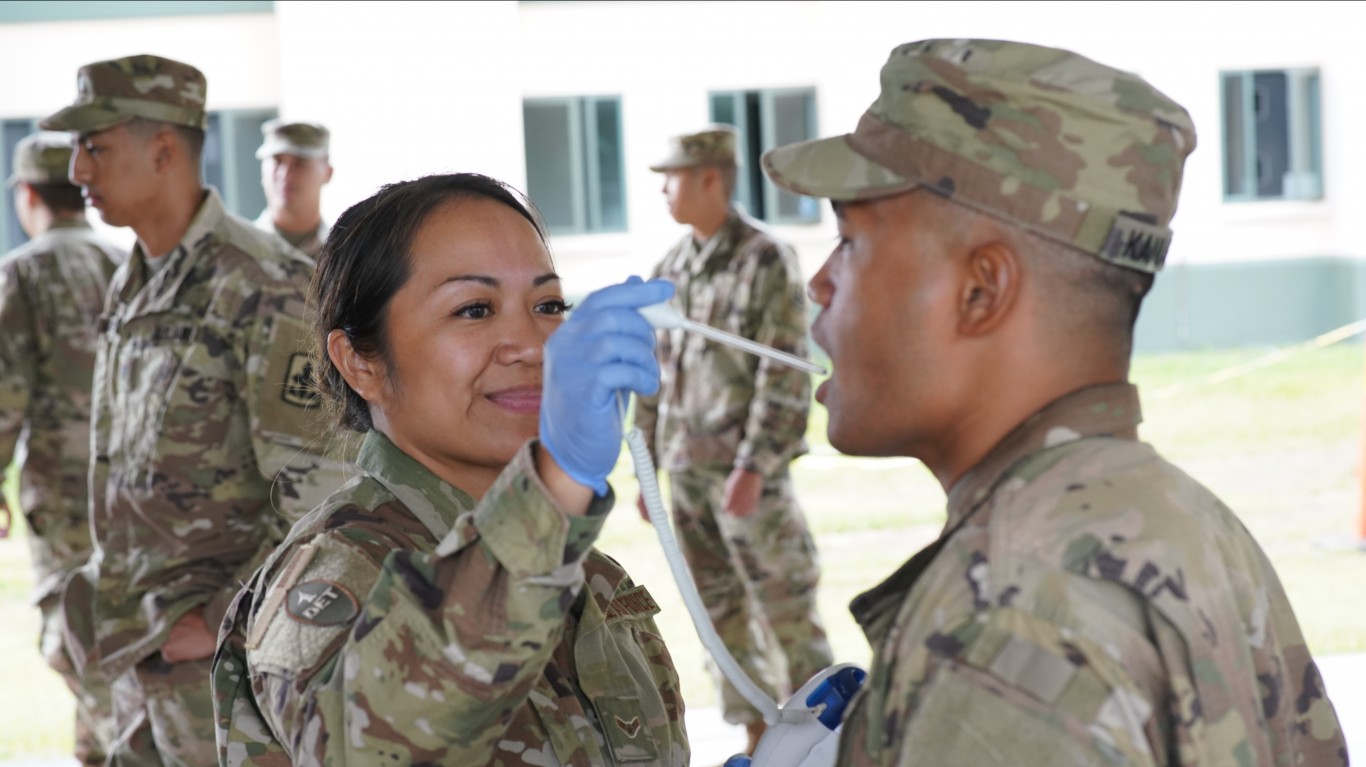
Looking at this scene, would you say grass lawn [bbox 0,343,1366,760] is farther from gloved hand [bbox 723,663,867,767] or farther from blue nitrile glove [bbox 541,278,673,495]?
blue nitrile glove [bbox 541,278,673,495]

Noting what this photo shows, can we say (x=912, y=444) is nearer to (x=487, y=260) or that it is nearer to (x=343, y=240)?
(x=487, y=260)

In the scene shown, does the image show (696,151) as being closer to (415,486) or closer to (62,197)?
(62,197)

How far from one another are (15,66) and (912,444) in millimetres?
10243

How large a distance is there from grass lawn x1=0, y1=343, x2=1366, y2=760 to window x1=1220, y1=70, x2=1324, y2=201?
4.91 feet

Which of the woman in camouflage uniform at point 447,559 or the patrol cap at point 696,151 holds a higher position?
the patrol cap at point 696,151

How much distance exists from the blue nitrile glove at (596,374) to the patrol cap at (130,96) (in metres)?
2.61

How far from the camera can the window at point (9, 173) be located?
10578 mm

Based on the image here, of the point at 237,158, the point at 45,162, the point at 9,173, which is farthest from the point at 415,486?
the point at 9,173

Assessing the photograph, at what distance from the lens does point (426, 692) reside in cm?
137

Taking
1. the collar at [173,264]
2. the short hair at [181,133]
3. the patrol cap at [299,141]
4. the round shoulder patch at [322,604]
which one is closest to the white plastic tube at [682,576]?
the round shoulder patch at [322,604]

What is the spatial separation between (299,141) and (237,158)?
5.37 m

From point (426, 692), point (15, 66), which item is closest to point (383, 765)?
point (426, 692)

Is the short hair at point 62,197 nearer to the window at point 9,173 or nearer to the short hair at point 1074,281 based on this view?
the short hair at point 1074,281

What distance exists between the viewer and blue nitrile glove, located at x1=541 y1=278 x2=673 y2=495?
4.54 ft
